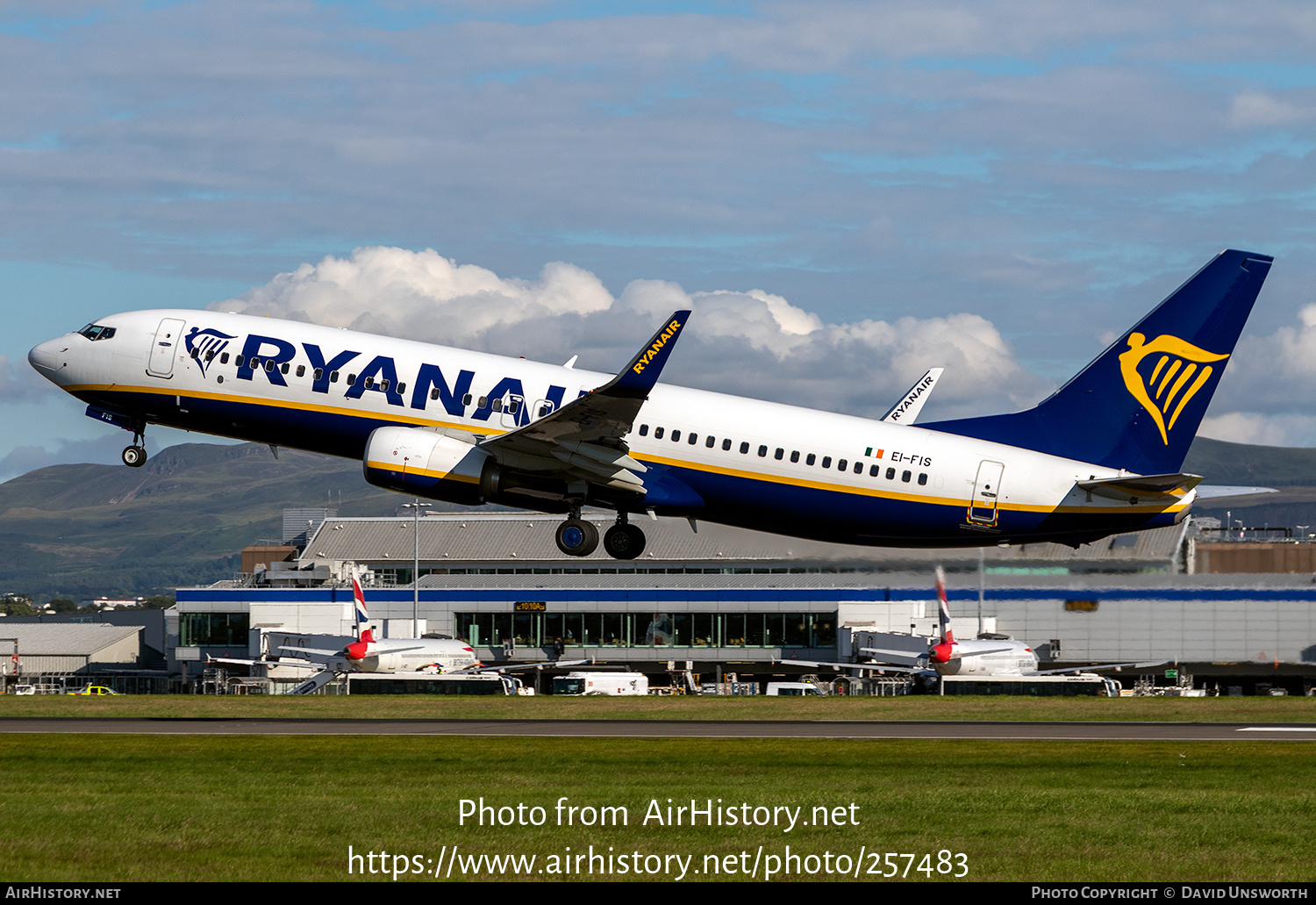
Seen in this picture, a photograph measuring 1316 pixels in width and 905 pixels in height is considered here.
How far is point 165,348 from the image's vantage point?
47844mm

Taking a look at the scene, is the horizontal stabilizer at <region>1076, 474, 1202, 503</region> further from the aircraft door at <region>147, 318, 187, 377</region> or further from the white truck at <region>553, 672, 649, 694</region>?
the white truck at <region>553, 672, 649, 694</region>

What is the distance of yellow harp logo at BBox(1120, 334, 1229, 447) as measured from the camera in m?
45.3

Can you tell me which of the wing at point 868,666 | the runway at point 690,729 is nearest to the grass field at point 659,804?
the runway at point 690,729

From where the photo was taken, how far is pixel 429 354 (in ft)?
149

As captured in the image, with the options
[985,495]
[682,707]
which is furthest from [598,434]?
[682,707]

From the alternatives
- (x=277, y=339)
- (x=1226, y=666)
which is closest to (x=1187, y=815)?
(x=277, y=339)

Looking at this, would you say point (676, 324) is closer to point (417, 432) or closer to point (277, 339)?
point (417, 432)

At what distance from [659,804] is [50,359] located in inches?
1203

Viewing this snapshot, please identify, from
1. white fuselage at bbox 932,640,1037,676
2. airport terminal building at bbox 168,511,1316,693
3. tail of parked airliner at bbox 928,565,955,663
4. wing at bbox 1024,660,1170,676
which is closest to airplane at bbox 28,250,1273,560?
airport terminal building at bbox 168,511,1316,693

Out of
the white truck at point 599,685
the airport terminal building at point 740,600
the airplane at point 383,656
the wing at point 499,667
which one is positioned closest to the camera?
the airport terminal building at point 740,600

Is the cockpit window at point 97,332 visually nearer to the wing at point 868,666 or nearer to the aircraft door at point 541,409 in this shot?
the aircraft door at point 541,409

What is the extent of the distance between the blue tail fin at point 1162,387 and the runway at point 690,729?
8.79 meters

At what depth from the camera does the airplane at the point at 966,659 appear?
8244 cm

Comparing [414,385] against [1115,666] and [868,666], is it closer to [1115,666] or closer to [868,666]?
[868,666]
